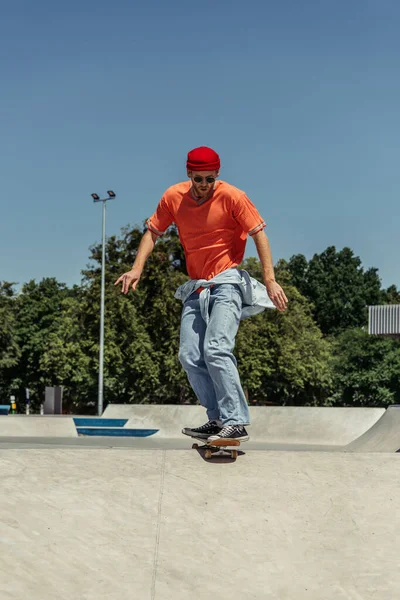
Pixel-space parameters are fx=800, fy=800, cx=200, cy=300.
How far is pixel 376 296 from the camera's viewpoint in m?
75.3

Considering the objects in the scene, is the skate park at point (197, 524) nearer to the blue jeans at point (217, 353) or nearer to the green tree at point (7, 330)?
the blue jeans at point (217, 353)

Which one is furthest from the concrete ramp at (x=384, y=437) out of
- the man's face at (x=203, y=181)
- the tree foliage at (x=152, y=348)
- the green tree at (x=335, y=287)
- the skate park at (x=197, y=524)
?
the green tree at (x=335, y=287)

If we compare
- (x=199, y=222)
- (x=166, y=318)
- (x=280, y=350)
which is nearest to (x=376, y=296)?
(x=280, y=350)

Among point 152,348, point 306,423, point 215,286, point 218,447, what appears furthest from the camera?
point 152,348

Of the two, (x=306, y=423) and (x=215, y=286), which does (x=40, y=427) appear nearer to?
(x=306, y=423)

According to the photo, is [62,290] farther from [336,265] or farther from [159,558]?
[159,558]

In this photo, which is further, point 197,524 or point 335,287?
point 335,287

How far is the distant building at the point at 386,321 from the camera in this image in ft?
119

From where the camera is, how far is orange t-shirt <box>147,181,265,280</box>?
214 inches

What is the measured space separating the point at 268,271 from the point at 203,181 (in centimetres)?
76

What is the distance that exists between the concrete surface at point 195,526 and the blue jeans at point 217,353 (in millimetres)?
624

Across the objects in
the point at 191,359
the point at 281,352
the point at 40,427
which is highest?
the point at 191,359

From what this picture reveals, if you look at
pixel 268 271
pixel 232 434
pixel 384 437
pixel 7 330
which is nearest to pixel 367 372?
pixel 7 330

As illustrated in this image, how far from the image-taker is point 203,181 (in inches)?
213
